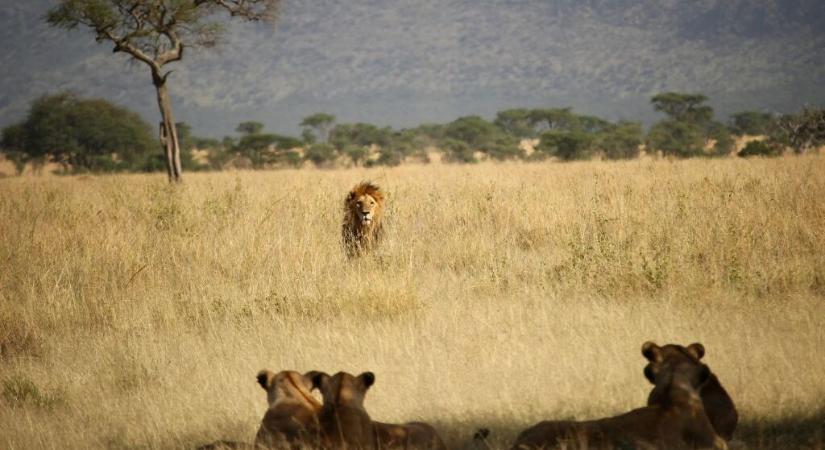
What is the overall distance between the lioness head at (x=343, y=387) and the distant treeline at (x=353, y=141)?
3123 centimetres

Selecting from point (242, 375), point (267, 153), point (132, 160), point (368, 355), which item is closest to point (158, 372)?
point (242, 375)

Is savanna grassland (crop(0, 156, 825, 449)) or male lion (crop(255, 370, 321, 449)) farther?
savanna grassland (crop(0, 156, 825, 449))

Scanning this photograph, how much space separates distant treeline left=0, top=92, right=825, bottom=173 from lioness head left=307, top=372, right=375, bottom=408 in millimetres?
31231

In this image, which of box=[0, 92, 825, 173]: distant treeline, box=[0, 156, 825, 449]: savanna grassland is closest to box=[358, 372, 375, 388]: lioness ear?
box=[0, 156, 825, 449]: savanna grassland

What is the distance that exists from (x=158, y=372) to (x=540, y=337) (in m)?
2.63

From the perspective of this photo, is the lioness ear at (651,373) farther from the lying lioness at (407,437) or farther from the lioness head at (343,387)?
the lioness head at (343,387)

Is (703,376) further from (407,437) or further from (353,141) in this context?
(353,141)

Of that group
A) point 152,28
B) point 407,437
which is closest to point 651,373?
point 407,437

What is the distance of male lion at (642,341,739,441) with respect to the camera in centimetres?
403

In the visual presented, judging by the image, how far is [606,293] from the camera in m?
7.16

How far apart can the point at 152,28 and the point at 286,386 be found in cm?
1641

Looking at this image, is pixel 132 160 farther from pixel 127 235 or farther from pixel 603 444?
pixel 603 444

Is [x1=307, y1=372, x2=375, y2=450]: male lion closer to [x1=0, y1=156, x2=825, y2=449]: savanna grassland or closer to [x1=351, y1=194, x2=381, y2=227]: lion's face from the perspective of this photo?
[x1=0, y1=156, x2=825, y2=449]: savanna grassland

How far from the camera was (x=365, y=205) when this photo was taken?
909 centimetres
